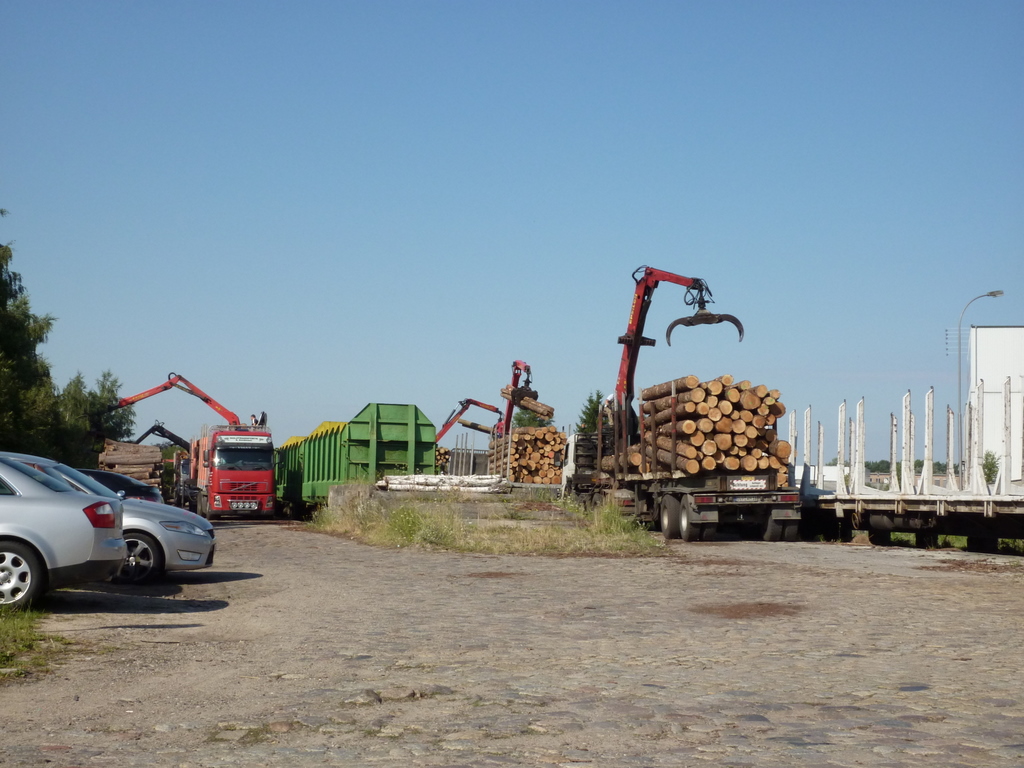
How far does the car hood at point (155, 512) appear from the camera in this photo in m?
13.5

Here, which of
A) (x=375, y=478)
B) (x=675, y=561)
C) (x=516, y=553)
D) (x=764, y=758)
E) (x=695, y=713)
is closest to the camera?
(x=764, y=758)

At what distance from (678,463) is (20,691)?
16.2 metres

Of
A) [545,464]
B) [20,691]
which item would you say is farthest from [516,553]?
[545,464]

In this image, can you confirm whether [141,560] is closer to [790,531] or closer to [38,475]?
[38,475]

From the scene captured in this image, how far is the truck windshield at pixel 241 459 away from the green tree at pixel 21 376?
5.70 meters

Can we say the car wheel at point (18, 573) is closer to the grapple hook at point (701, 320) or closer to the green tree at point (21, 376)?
the grapple hook at point (701, 320)

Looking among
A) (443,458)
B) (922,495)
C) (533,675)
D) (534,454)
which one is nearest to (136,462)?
(443,458)

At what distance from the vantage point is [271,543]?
22.4 meters

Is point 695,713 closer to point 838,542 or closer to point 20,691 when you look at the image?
point 20,691

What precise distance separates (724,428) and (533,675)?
48.4ft

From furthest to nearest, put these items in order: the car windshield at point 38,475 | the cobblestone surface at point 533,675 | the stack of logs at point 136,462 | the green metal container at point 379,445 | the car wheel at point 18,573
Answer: the stack of logs at point 136,462
the green metal container at point 379,445
the car windshield at point 38,475
the car wheel at point 18,573
the cobblestone surface at point 533,675

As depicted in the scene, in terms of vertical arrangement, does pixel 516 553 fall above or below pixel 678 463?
below

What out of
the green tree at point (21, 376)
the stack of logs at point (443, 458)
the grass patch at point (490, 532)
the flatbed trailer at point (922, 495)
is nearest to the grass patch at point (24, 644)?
the grass patch at point (490, 532)

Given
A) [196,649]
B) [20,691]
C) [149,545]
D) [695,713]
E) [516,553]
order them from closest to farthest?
[695,713]
[20,691]
[196,649]
[149,545]
[516,553]
